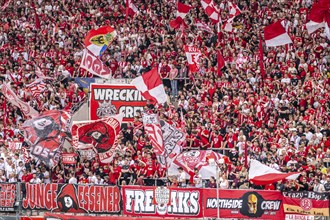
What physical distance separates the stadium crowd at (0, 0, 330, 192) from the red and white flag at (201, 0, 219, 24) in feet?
2.72

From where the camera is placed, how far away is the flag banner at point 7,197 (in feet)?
116

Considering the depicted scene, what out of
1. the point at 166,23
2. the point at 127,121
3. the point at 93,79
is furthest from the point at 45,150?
the point at 166,23

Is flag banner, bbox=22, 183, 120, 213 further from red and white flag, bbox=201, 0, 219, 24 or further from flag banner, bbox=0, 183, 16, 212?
red and white flag, bbox=201, 0, 219, 24

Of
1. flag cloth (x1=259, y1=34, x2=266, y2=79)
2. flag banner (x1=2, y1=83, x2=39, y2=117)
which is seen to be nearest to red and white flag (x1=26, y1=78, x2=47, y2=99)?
flag banner (x1=2, y1=83, x2=39, y2=117)

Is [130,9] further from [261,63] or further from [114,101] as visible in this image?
[261,63]

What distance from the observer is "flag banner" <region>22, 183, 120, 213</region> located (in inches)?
1346

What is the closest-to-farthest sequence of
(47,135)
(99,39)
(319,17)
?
(47,135) < (319,17) < (99,39)

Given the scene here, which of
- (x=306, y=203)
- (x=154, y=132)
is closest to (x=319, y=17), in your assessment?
(x=154, y=132)

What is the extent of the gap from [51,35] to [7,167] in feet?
40.6

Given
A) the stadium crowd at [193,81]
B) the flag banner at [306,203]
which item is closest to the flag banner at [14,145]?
the stadium crowd at [193,81]

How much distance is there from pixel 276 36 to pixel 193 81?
3.75 meters

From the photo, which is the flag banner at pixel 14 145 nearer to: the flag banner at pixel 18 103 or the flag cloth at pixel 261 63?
the flag banner at pixel 18 103

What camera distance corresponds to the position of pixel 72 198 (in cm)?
3469

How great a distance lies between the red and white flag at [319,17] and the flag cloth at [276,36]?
3.22 feet
